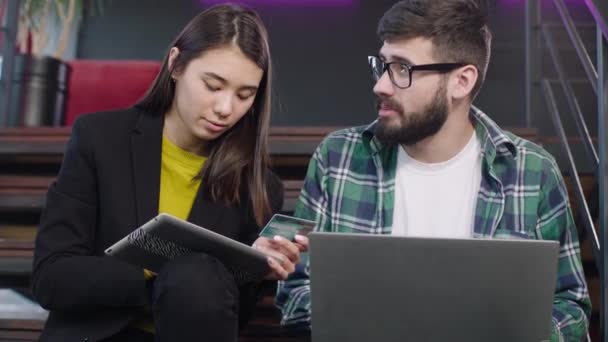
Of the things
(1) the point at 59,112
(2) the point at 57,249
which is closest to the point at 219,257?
(2) the point at 57,249

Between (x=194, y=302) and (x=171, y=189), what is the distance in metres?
0.38

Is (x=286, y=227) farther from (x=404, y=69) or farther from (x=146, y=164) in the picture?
(x=404, y=69)

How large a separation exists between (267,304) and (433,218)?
0.61 m

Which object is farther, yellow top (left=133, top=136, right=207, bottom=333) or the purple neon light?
the purple neon light

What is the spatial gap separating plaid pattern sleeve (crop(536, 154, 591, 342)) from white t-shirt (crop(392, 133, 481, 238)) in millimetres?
140

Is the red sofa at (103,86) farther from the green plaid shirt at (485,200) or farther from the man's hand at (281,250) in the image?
the man's hand at (281,250)

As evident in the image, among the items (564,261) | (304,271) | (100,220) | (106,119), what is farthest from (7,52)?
(564,261)

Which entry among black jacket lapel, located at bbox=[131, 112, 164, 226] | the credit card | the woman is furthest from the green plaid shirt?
black jacket lapel, located at bbox=[131, 112, 164, 226]

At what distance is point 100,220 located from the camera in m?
1.29

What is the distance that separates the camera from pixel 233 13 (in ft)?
4.52

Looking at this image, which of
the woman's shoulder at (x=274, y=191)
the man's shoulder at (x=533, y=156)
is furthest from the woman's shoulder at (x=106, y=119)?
the man's shoulder at (x=533, y=156)

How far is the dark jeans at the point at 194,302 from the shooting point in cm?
104

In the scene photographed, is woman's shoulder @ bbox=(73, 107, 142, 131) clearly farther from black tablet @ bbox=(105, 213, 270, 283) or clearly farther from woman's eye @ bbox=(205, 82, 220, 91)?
black tablet @ bbox=(105, 213, 270, 283)

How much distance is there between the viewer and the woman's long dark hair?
1.34m
